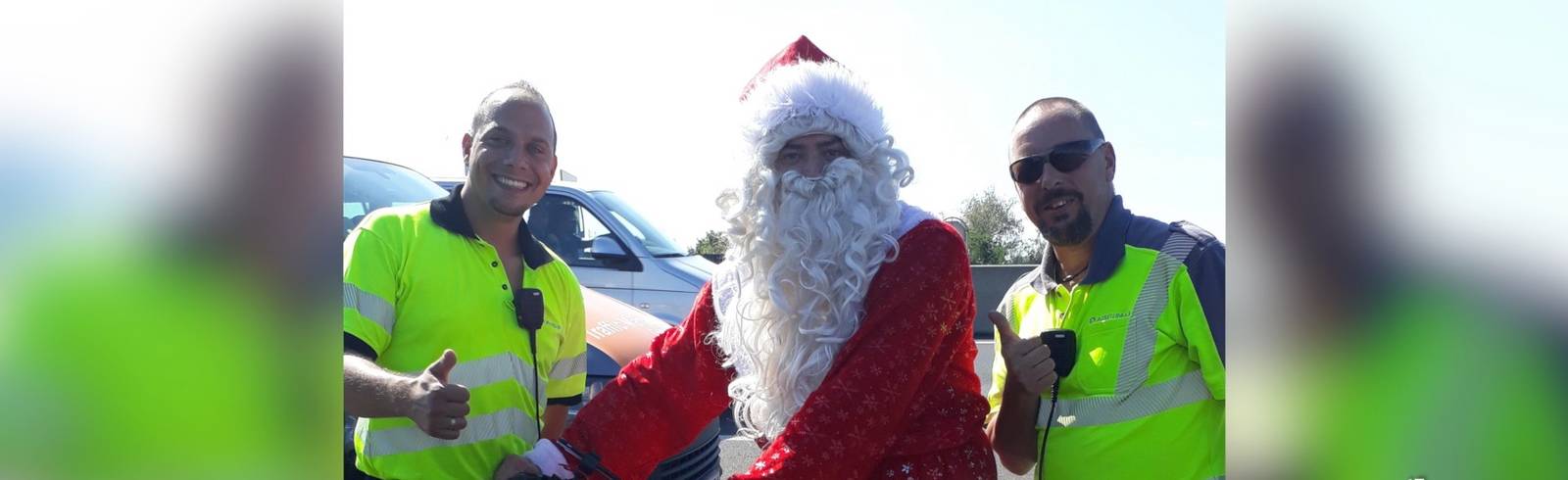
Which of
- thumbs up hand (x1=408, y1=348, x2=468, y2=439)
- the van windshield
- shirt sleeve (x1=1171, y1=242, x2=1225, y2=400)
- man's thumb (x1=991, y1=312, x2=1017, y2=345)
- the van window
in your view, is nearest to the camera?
thumbs up hand (x1=408, y1=348, x2=468, y2=439)

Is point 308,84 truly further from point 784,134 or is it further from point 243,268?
point 784,134

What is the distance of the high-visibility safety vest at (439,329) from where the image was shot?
7.46 feet

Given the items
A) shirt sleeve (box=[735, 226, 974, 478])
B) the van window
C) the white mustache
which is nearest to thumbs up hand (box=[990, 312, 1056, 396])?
shirt sleeve (box=[735, 226, 974, 478])

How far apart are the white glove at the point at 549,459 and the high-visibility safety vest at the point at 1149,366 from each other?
1080mm

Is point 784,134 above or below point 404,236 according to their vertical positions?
above

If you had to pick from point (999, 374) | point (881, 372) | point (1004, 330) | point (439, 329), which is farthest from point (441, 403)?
point (999, 374)

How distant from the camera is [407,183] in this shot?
4121 millimetres

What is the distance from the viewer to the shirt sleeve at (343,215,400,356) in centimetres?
221

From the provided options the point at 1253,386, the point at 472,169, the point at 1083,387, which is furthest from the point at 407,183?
the point at 1253,386

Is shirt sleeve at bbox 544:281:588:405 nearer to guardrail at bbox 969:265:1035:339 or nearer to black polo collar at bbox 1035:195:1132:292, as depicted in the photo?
black polo collar at bbox 1035:195:1132:292

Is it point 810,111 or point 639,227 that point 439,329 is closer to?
point 810,111

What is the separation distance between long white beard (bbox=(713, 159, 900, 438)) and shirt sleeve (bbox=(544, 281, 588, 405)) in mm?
428

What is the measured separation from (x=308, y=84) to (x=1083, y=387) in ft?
5.80

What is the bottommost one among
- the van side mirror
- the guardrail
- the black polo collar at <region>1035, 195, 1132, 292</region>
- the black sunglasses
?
the guardrail
